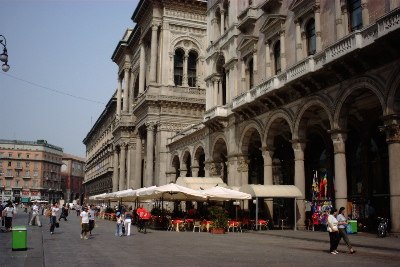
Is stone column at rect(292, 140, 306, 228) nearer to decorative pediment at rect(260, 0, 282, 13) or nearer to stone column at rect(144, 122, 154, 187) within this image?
decorative pediment at rect(260, 0, 282, 13)

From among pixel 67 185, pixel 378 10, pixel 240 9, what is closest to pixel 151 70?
pixel 240 9

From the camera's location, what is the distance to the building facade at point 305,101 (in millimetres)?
20016

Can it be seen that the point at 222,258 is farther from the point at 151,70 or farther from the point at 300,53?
the point at 151,70

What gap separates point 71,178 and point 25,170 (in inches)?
1210

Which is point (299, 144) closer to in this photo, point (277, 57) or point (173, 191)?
point (277, 57)

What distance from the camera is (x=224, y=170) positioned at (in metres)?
43.0

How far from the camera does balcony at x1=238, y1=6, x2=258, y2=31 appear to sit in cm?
3159

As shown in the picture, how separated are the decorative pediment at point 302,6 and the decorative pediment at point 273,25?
1224 mm

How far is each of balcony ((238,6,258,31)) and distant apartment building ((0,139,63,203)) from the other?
11641 cm

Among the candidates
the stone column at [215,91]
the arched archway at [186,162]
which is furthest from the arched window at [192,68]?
the stone column at [215,91]

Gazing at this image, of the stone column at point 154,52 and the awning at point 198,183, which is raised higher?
the stone column at point 154,52

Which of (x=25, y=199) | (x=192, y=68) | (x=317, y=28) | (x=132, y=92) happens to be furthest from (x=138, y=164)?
(x=25, y=199)

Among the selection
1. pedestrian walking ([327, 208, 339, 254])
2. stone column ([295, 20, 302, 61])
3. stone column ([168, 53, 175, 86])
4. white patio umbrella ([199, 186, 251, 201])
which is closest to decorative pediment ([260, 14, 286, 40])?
stone column ([295, 20, 302, 61])

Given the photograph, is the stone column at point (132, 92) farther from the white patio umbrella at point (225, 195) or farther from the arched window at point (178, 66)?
the white patio umbrella at point (225, 195)
